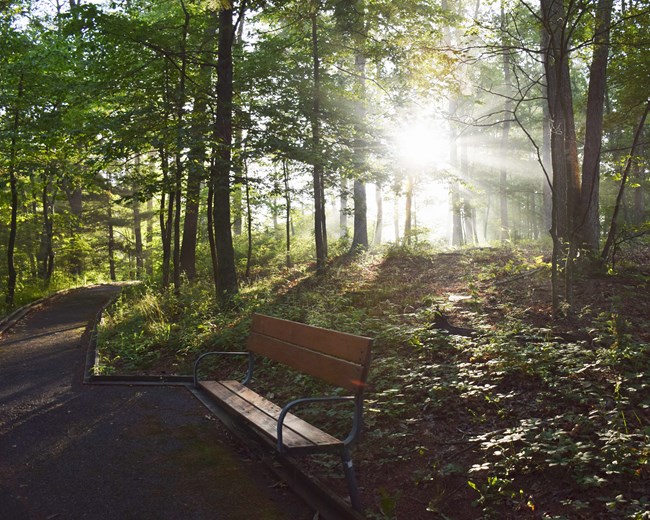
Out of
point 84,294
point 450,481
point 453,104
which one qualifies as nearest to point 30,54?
point 84,294

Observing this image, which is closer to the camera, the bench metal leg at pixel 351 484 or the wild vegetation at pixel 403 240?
the bench metal leg at pixel 351 484

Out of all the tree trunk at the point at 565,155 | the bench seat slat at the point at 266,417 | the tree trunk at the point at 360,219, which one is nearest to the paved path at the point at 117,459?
the bench seat slat at the point at 266,417

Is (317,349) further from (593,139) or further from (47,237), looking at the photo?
(47,237)

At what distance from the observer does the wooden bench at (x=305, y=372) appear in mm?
3588

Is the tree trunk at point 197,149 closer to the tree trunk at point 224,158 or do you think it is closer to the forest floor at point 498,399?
the tree trunk at point 224,158

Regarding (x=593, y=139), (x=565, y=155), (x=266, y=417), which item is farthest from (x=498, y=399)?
(x=593, y=139)

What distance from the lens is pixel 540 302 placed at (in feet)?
26.9

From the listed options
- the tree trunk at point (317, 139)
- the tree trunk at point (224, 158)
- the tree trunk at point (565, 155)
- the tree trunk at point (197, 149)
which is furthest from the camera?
the tree trunk at point (317, 139)

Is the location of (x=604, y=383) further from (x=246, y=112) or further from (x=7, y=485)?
(x=246, y=112)

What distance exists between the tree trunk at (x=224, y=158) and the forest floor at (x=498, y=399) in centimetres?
249

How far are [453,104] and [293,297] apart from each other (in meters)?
25.7

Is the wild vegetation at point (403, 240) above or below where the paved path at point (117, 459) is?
above

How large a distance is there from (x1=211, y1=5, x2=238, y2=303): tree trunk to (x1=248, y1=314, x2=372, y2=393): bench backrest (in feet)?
19.1

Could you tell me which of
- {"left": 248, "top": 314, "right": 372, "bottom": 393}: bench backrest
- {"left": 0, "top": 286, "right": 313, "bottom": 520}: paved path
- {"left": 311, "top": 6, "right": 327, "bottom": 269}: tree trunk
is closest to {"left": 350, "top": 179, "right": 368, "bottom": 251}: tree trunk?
{"left": 311, "top": 6, "right": 327, "bottom": 269}: tree trunk
